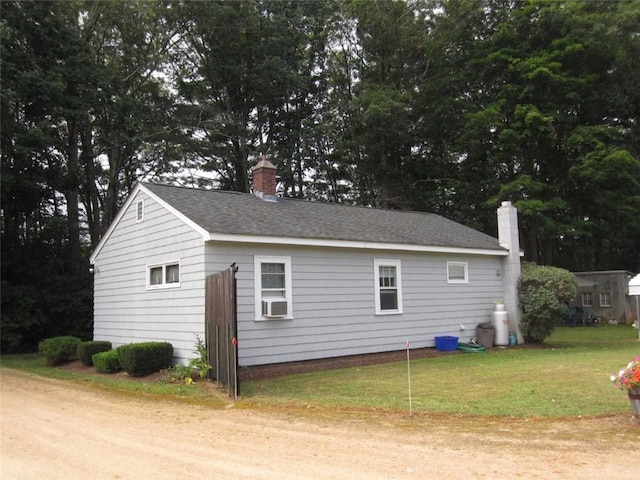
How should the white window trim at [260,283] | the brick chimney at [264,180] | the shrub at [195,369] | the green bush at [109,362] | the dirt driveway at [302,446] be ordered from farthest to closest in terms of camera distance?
the brick chimney at [264,180]
the green bush at [109,362]
the white window trim at [260,283]
the shrub at [195,369]
the dirt driveway at [302,446]

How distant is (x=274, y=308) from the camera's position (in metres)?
11.9

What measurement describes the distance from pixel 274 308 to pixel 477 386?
14.9 feet

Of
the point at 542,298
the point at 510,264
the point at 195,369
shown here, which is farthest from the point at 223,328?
the point at 510,264

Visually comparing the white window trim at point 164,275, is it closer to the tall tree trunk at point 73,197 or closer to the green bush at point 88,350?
the green bush at point 88,350

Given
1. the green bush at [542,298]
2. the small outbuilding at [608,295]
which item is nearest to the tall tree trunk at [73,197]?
the green bush at [542,298]

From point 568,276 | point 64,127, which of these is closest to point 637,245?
point 568,276

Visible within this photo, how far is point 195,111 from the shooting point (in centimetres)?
2966

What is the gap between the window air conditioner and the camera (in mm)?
11836

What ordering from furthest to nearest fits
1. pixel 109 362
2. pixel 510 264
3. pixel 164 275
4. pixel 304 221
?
pixel 510 264 < pixel 304 221 < pixel 164 275 < pixel 109 362

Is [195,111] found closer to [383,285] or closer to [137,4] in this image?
[137,4]

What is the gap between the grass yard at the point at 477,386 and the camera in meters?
7.66

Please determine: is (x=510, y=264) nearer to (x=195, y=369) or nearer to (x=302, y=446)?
(x=195, y=369)

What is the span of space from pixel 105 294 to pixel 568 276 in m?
13.7

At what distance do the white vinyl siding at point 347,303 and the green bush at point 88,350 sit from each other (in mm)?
4607
